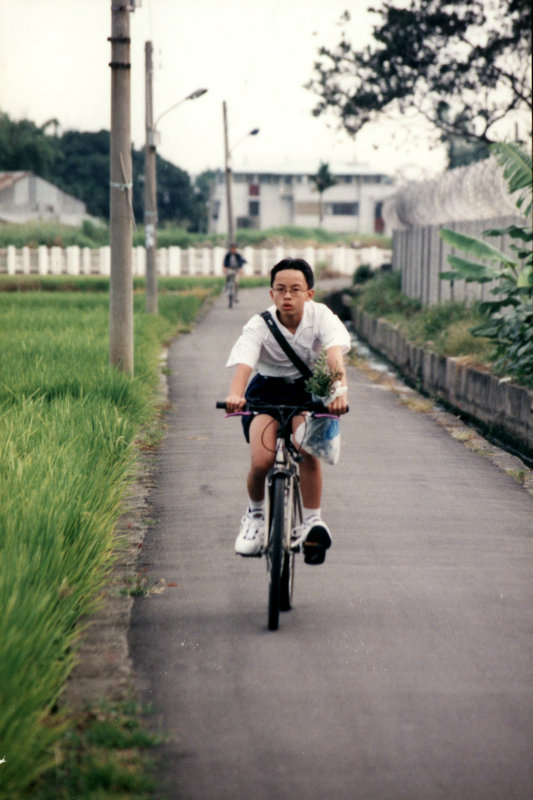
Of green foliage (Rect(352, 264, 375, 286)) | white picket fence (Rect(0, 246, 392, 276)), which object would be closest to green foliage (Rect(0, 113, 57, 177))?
white picket fence (Rect(0, 246, 392, 276))

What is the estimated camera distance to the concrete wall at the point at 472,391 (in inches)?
435

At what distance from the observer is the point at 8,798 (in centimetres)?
336

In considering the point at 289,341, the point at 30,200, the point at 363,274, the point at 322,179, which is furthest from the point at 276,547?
the point at 322,179

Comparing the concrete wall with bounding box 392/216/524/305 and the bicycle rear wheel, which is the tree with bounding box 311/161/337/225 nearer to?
the concrete wall with bounding box 392/216/524/305

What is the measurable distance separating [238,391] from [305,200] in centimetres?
10009

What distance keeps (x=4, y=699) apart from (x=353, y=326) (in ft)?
87.2

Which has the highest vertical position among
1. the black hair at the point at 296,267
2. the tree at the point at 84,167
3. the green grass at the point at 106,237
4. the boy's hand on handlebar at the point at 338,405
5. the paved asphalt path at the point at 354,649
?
the tree at the point at 84,167

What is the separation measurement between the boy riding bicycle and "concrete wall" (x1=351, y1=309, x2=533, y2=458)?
5291mm

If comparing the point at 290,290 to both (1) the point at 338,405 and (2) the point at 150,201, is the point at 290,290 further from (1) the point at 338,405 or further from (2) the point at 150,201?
(2) the point at 150,201

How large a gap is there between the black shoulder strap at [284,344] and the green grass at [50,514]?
127cm

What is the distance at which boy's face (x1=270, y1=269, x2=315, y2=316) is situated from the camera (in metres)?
5.69

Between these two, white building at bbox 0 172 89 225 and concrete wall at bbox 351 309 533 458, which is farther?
white building at bbox 0 172 89 225

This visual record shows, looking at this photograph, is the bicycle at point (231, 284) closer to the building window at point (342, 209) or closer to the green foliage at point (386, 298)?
the green foliage at point (386, 298)

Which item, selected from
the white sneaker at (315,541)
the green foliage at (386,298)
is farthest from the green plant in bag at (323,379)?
the green foliage at (386,298)
